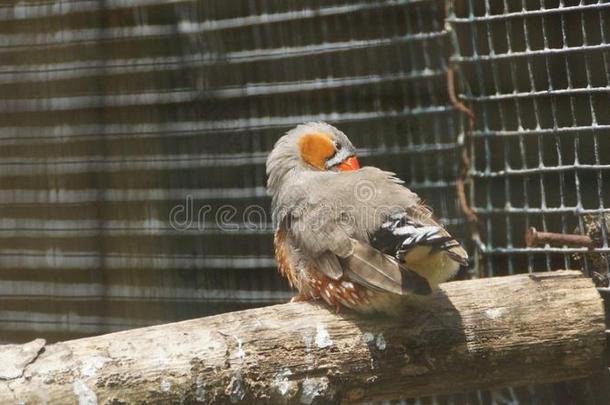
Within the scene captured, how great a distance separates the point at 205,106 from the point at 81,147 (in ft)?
2.64

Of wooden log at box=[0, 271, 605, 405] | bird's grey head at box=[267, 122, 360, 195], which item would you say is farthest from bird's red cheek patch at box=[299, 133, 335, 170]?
wooden log at box=[0, 271, 605, 405]

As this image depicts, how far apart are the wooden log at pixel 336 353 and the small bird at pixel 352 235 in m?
0.12

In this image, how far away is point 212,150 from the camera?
3.99 m

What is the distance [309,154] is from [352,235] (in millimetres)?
565

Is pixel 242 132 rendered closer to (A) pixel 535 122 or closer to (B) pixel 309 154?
(B) pixel 309 154

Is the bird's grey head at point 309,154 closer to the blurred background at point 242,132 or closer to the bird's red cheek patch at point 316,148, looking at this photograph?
the bird's red cheek patch at point 316,148

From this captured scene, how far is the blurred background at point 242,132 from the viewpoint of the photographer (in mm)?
3410

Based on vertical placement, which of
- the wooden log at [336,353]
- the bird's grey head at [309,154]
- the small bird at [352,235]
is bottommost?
the wooden log at [336,353]

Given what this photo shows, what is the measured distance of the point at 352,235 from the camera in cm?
271

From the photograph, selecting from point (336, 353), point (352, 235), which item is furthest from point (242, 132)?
point (336, 353)

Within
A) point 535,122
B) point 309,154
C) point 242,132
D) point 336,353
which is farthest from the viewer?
point 242,132

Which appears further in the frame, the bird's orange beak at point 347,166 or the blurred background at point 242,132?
the blurred background at point 242,132

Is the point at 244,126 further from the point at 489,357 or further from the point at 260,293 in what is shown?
the point at 489,357

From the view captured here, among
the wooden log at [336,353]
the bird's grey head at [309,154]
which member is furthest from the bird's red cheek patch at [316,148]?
the wooden log at [336,353]
